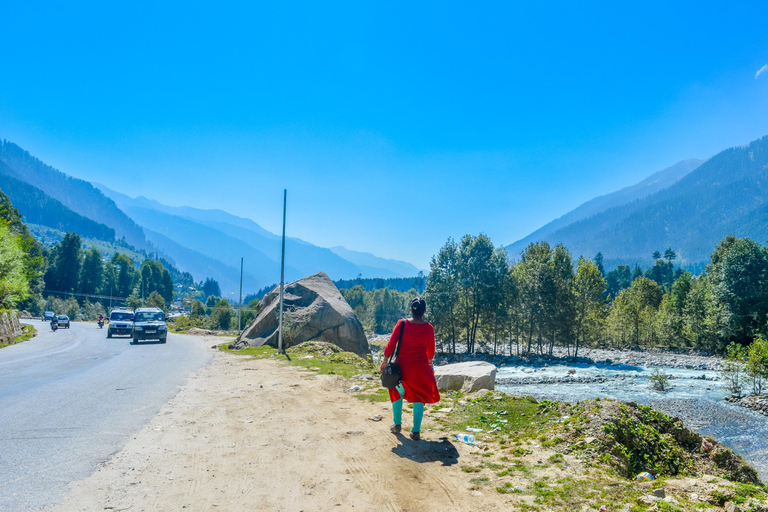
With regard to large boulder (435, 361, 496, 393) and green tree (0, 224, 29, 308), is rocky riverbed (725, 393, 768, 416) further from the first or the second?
green tree (0, 224, 29, 308)

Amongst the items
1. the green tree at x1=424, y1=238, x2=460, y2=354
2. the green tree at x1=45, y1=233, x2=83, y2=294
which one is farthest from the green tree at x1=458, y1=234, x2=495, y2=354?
the green tree at x1=45, y1=233, x2=83, y2=294

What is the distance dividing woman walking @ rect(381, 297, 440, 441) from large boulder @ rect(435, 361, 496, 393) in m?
5.59

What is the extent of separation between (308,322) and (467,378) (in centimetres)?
1876

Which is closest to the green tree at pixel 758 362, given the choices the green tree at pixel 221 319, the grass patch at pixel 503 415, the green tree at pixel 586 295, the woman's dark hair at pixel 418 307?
the grass patch at pixel 503 415

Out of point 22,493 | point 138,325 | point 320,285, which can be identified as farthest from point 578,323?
point 22,493

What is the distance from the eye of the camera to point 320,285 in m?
35.0

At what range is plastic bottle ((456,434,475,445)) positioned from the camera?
7279mm

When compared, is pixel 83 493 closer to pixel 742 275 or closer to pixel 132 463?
pixel 132 463

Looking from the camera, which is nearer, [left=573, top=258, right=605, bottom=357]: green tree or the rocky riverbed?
the rocky riverbed

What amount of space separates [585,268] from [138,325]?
191 feet

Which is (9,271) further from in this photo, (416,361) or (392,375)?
(416,361)

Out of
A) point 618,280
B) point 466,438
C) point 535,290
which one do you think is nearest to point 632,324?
point 535,290

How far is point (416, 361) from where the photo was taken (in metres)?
7.37

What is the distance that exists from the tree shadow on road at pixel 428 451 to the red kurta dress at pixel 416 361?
2.31 feet
